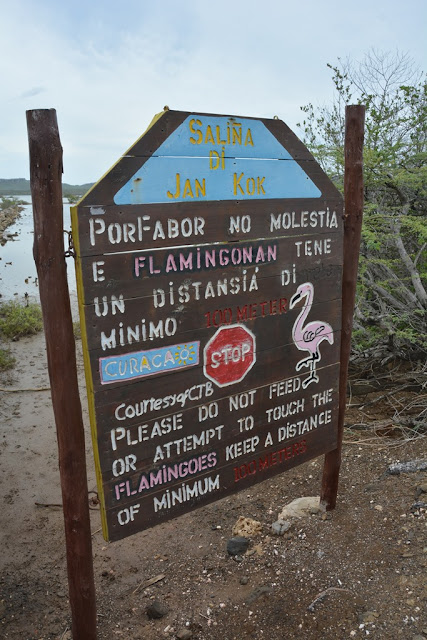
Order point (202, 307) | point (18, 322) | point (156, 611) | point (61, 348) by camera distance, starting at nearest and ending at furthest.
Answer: point (61, 348)
point (202, 307)
point (156, 611)
point (18, 322)

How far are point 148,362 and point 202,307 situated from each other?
403 mm

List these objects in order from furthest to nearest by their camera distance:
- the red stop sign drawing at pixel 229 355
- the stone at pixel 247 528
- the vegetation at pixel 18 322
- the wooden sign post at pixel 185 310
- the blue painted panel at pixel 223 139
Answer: the vegetation at pixel 18 322
the stone at pixel 247 528
the red stop sign drawing at pixel 229 355
the blue painted panel at pixel 223 139
the wooden sign post at pixel 185 310

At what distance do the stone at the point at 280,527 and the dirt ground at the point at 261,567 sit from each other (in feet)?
0.20

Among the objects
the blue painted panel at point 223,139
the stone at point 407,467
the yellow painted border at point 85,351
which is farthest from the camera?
the stone at point 407,467

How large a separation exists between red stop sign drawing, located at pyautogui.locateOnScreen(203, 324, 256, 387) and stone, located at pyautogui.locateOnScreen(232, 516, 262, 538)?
1572mm

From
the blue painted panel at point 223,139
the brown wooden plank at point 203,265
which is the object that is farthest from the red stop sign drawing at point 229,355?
the blue painted panel at point 223,139

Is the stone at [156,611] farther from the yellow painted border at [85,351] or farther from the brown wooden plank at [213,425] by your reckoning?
the brown wooden plank at [213,425]

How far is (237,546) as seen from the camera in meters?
3.81

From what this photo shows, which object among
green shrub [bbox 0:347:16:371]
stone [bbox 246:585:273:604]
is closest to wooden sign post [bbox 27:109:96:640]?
stone [bbox 246:585:273:604]

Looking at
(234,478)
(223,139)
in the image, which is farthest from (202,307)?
(234,478)

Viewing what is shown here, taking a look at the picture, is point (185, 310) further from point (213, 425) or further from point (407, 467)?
point (407, 467)

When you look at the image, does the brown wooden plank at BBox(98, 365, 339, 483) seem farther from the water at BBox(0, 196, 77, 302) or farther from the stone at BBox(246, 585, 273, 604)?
the water at BBox(0, 196, 77, 302)

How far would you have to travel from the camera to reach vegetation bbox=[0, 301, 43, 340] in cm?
1063

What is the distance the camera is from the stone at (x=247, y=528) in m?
4.01
